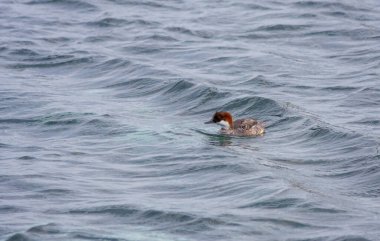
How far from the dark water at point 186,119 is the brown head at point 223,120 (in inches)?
11.7

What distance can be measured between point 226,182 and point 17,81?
30.7 ft

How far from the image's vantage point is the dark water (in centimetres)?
1681

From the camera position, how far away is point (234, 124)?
22188 millimetres

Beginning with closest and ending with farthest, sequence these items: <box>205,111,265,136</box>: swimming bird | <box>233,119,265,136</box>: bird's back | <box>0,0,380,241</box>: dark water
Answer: <box>0,0,380,241</box>: dark water → <box>233,119,265,136</box>: bird's back → <box>205,111,265,136</box>: swimming bird

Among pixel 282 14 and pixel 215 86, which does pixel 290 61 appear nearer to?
pixel 215 86

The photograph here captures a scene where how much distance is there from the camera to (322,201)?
1747 centimetres

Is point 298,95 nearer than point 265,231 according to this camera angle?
No

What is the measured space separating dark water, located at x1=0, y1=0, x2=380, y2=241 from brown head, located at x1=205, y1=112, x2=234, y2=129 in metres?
0.30

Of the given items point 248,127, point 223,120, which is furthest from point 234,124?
point 248,127

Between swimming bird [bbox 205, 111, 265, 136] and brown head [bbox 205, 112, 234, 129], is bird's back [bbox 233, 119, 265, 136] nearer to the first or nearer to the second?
swimming bird [bbox 205, 111, 265, 136]

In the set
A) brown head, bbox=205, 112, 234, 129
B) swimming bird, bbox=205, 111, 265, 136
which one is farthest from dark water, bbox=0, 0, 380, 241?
brown head, bbox=205, 112, 234, 129

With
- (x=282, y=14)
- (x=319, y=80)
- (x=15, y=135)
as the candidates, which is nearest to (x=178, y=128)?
(x=15, y=135)

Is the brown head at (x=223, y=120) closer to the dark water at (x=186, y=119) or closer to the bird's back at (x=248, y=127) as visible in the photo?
the bird's back at (x=248, y=127)

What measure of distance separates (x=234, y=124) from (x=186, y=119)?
1.61m
